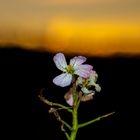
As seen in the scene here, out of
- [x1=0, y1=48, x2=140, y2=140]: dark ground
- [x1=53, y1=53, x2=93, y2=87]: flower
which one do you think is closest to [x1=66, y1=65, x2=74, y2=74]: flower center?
[x1=53, y1=53, x2=93, y2=87]: flower

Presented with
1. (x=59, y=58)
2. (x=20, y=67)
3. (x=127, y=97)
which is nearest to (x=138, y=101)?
(x=127, y=97)

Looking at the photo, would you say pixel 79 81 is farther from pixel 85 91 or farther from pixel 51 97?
pixel 51 97

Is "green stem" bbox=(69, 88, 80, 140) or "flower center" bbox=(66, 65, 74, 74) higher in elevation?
"flower center" bbox=(66, 65, 74, 74)

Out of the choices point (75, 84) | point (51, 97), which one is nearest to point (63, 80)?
point (75, 84)

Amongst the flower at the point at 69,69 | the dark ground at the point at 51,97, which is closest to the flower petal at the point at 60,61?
the flower at the point at 69,69

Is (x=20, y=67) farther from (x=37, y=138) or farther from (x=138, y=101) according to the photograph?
(x=37, y=138)

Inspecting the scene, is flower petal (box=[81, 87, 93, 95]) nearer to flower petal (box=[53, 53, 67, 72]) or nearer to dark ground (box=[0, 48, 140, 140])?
flower petal (box=[53, 53, 67, 72])
